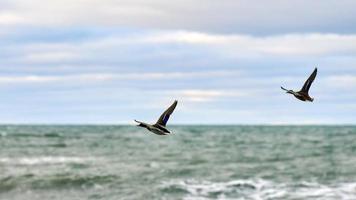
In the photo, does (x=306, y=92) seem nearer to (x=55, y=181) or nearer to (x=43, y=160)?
(x=55, y=181)

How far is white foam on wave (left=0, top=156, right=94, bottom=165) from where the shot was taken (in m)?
66.7

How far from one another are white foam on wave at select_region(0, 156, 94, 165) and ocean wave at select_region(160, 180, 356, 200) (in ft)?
65.1

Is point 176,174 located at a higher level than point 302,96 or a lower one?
higher

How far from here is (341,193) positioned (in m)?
44.8

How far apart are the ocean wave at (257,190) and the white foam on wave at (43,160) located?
1985 centimetres

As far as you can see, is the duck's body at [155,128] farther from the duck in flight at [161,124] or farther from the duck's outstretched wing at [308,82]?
the duck's outstretched wing at [308,82]

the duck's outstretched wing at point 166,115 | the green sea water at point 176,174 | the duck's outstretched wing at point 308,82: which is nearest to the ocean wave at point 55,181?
the green sea water at point 176,174

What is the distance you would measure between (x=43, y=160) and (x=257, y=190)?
29064 millimetres

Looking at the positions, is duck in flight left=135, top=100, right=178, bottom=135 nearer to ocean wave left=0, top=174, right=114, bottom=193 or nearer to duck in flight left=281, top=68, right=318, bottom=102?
duck in flight left=281, top=68, right=318, bottom=102

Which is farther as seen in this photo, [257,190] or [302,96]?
[257,190]

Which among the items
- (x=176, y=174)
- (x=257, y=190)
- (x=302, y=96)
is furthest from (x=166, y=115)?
(x=176, y=174)

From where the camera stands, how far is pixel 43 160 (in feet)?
231

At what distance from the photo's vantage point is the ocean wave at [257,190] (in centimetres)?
4438

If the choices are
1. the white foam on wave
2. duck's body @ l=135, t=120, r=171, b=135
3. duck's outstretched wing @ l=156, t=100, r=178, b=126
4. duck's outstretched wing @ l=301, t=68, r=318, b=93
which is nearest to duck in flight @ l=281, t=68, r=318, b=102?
duck's outstretched wing @ l=301, t=68, r=318, b=93
